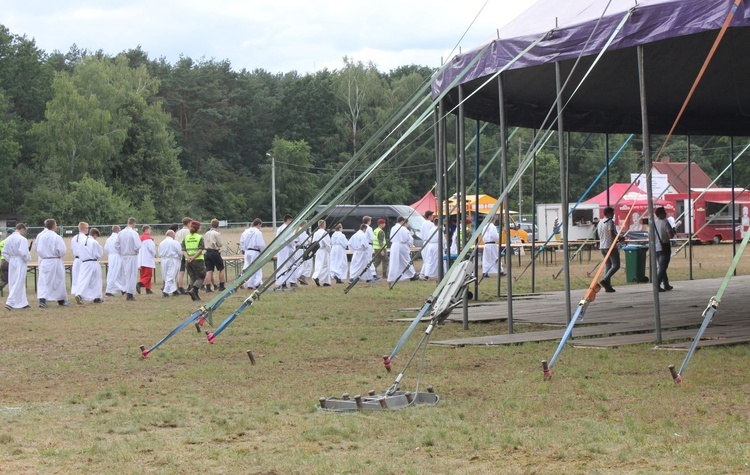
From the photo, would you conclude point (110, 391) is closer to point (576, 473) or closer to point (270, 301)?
point (576, 473)

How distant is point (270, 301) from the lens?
799 inches

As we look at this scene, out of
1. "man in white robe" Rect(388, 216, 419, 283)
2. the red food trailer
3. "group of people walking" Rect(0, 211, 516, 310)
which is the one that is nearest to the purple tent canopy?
"group of people walking" Rect(0, 211, 516, 310)

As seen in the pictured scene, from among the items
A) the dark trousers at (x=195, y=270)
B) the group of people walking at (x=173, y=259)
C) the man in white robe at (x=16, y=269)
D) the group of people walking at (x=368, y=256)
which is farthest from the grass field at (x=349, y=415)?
the group of people walking at (x=368, y=256)

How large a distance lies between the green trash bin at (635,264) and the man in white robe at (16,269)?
12.9 metres

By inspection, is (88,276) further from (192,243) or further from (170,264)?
(192,243)

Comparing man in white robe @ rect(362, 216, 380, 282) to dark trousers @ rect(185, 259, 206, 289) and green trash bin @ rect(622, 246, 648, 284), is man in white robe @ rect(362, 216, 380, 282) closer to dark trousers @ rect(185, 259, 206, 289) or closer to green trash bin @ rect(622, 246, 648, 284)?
dark trousers @ rect(185, 259, 206, 289)

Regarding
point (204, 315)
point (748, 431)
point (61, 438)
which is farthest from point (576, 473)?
point (204, 315)

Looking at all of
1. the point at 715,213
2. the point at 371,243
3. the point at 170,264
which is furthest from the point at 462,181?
the point at 715,213

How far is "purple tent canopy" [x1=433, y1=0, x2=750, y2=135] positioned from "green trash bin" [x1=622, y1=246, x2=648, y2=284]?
2.86 meters

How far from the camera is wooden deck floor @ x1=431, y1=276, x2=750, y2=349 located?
1248 centimetres

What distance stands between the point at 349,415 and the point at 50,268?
45.6 ft

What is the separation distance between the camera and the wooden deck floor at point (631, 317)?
12477 mm

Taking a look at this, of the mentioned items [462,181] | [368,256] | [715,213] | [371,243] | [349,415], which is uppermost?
[462,181]

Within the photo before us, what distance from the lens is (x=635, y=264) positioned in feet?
76.3
